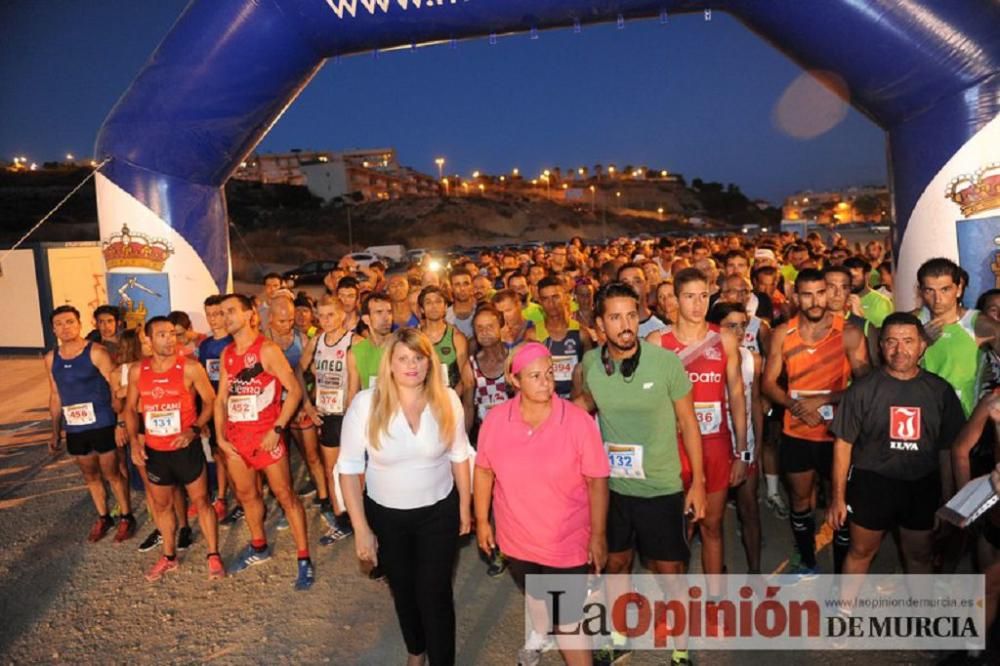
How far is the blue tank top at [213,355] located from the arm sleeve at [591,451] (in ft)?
13.4

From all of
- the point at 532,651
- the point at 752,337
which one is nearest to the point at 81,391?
the point at 532,651

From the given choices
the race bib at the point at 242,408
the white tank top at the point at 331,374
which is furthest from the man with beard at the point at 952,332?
the race bib at the point at 242,408

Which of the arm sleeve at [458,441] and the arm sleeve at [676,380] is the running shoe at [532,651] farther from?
the arm sleeve at [676,380]

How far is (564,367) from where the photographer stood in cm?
518

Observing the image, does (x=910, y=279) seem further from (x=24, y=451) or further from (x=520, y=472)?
(x=24, y=451)

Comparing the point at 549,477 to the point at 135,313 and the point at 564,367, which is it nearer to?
the point at 564,367

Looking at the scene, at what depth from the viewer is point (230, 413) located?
4.77 m

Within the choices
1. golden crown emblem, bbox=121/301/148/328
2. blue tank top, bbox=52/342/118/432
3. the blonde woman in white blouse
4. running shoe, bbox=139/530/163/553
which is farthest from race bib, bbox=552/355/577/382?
golden crown emblem, bbox=121/301/148/328

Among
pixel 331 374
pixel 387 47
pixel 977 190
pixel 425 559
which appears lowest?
pixel 425 559

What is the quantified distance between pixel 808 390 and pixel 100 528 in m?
5.73

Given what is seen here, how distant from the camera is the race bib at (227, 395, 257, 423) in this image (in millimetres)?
4750

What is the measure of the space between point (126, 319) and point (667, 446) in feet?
19.4

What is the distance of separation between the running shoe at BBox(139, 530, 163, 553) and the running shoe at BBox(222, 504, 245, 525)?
53 centimetres

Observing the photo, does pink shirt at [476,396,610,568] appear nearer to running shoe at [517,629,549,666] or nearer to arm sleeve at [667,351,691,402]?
arm sleeve at [667,351,691,402]
